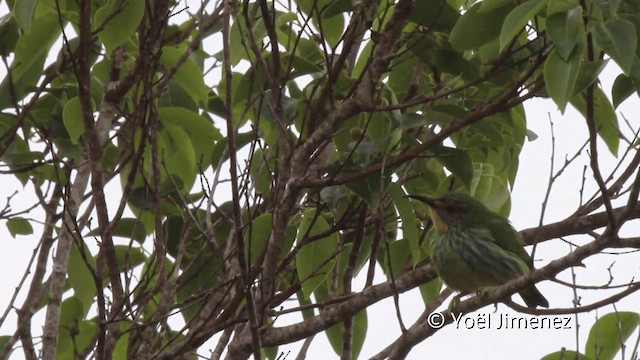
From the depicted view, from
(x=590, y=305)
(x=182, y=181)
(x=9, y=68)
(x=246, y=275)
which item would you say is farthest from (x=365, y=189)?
(x=9, y=68)

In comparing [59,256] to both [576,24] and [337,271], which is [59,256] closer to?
[337,271]

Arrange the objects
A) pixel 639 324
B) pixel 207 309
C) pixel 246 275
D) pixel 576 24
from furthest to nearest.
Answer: pixel 207 309 < pixel 639 324 < pixel 246 275 < pixel 576 24

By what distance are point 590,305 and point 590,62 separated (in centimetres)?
85

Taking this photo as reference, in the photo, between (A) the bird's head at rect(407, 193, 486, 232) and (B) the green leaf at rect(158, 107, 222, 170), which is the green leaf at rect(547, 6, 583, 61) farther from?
(B) the green leaf at rect(158, 107, 222, 170)

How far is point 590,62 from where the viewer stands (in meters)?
2.79

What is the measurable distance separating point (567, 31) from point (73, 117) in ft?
6.19

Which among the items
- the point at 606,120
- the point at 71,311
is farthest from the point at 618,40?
the point at 71,311

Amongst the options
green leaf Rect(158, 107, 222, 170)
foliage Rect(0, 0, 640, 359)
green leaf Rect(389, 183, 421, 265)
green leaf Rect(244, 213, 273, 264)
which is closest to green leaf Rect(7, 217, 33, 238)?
foliage Rect(0, 0, 640, 359)

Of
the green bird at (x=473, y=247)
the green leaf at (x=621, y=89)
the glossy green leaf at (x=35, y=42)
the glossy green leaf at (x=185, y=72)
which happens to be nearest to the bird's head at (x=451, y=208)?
the green bird at (x=473, y=247)

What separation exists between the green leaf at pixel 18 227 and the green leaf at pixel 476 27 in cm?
247

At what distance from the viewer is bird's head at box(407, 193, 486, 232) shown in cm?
407

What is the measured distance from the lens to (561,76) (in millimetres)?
2670

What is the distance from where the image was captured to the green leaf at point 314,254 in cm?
383

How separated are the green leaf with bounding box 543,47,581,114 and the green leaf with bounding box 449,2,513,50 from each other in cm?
40
